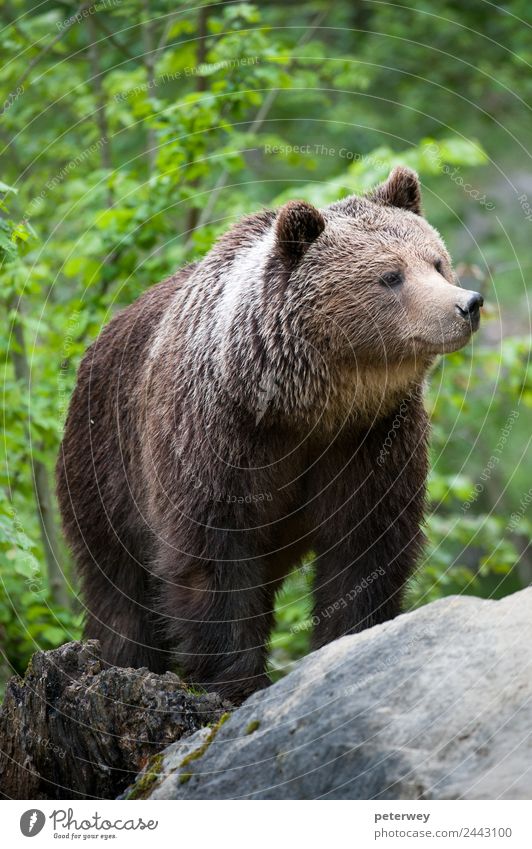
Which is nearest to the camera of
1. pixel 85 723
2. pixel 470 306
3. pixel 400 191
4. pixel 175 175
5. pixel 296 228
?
pixel 85 723

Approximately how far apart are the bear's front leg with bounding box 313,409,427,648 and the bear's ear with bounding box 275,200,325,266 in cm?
111

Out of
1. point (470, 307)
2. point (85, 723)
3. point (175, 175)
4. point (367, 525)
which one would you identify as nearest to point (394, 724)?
point (85, 723)

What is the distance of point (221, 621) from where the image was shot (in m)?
6.56

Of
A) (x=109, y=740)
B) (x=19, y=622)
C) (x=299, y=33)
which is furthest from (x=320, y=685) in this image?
(x=299, y=33)

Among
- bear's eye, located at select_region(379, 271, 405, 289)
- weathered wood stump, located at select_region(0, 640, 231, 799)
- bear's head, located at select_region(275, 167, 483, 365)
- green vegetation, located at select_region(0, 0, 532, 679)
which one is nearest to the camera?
weathered wood stump, located at select_region(0, 640, 231, 799)

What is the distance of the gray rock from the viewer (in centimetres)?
436

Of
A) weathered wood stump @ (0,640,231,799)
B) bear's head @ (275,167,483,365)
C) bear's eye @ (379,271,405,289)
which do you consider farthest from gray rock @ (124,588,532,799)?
bear's eye @ (379,271,405,289)

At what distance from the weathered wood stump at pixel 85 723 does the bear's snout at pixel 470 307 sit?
2.31m

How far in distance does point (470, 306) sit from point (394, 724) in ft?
7.28

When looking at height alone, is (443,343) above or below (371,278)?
below

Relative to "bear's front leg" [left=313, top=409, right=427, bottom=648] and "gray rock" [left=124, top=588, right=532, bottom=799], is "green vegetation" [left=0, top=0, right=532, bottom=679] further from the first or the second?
"gray rock" [left=124, top=588, right=532, bottom=799]

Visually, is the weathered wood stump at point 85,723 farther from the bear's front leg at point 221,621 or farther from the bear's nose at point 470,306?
the bear's nose at point 470,306

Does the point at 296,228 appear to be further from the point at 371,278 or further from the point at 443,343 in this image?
the point at 443,343
